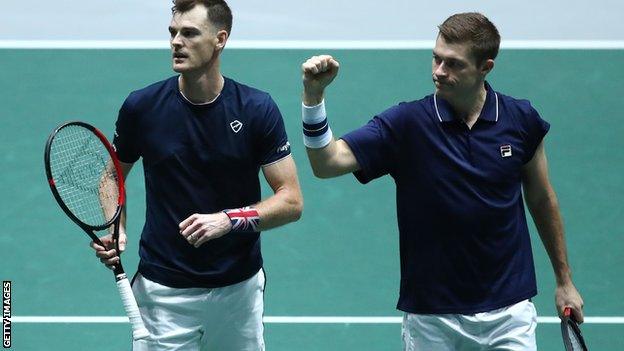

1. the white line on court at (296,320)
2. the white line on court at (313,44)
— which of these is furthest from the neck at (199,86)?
the white line on court at (313,44)

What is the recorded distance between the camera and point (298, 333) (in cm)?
876

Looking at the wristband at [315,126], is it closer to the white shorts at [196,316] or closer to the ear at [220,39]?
the ear at [220,39]

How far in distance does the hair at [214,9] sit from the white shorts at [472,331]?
1.64 metres

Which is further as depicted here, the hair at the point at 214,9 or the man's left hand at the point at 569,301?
the hair at the point at 214,9

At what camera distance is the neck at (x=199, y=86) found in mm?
6699

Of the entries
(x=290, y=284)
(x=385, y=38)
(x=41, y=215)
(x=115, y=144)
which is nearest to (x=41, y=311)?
(x=41, y=215)

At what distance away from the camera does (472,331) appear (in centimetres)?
630

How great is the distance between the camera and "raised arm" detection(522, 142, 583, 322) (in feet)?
21.4

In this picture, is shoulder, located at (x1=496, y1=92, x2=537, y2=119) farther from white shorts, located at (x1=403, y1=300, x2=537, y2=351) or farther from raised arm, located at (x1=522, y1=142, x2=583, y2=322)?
white shorts, located at (x1=403, y1=300, x2=537, y2=351)

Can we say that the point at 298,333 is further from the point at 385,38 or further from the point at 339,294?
the point at 385,38

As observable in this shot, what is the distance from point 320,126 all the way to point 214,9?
117 cm

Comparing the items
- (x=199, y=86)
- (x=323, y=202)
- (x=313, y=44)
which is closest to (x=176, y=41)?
(x=199, y=86)

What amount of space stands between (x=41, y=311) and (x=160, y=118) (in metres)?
2.65
